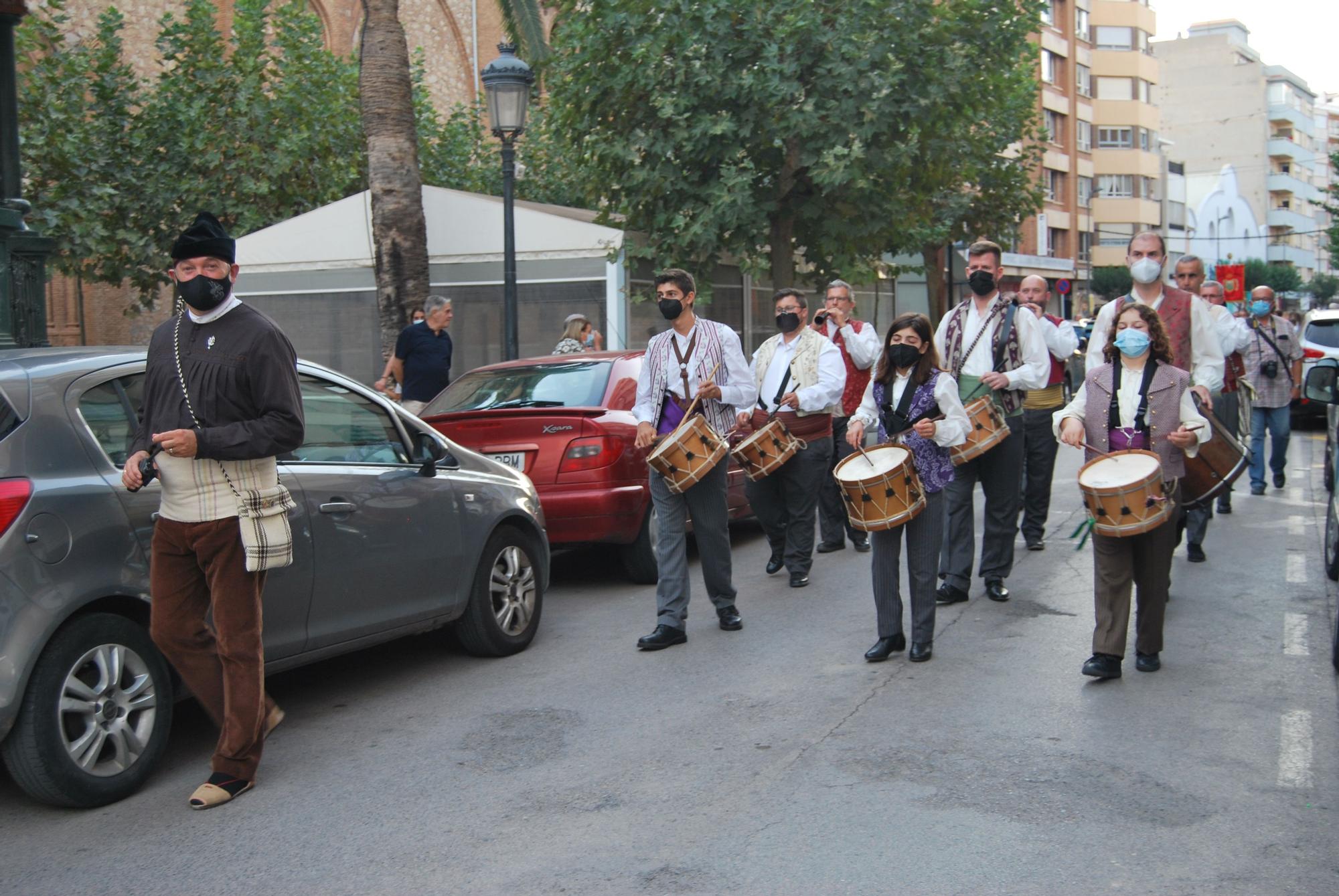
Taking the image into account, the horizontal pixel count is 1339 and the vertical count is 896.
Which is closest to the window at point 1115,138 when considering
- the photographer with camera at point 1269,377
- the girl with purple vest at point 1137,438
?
the photographer with camera at point 1269,377

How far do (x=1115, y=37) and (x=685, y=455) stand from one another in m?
66.6

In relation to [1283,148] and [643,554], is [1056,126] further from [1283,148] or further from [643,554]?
[643,554]

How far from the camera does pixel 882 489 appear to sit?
638 centimetres

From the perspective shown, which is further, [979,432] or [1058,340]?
[1058,340]

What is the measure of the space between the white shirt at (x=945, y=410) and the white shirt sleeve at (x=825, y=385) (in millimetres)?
1568

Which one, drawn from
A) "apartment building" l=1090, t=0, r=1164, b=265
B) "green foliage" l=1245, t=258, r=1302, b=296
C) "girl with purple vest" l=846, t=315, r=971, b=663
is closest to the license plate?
"girl with purple vest" l=846, t=315, r=971, b=663

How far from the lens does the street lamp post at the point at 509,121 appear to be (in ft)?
44.9

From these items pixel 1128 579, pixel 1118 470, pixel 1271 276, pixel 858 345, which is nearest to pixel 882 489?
pixel 1118 470

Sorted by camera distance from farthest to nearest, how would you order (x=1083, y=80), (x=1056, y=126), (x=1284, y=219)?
(x=1284, y=219)
(x=1083, y=80)
(x=1056, y=126)

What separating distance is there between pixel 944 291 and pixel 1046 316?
2649 centimetres

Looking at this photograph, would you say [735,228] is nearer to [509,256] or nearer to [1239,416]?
[509,256]

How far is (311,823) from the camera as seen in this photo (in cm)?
454

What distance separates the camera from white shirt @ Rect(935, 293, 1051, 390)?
8008 mm

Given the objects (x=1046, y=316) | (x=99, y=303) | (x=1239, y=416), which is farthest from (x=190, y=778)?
(x=99, y=303)
